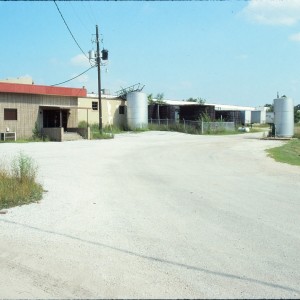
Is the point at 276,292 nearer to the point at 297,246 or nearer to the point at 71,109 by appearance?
the point at 297,246

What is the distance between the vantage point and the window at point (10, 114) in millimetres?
33250

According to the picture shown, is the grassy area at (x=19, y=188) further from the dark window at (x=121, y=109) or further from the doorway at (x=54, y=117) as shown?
the dark window at (x=121, y=109)

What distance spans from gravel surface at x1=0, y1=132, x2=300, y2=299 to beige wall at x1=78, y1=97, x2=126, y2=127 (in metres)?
34.0

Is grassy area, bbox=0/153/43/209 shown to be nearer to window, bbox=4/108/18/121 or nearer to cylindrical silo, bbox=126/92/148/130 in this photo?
window, bbox=4/108/18/121

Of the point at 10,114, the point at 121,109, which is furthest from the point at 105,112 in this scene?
the point at 10,114

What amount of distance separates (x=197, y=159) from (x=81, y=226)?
40.1 feet

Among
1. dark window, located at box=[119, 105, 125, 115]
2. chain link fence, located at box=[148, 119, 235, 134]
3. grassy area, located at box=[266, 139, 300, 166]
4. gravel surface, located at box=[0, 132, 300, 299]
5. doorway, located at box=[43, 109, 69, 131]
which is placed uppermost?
dark window, located at box=[119, 105, 125, 115]

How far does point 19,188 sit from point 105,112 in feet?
127

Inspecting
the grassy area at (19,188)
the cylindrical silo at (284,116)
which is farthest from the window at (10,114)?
the grassy area at (19,188)

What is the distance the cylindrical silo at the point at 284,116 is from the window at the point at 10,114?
21928 mm

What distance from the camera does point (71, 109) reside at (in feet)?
125

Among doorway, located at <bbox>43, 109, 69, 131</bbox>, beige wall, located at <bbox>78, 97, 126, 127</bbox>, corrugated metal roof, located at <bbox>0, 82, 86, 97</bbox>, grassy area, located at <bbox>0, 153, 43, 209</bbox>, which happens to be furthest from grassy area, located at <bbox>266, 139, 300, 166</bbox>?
beige wall, located at <bbox>78, 97, 126, 127</bbox>

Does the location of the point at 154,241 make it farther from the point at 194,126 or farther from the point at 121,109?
the point at 121,109

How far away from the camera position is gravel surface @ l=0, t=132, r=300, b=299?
4500mm
